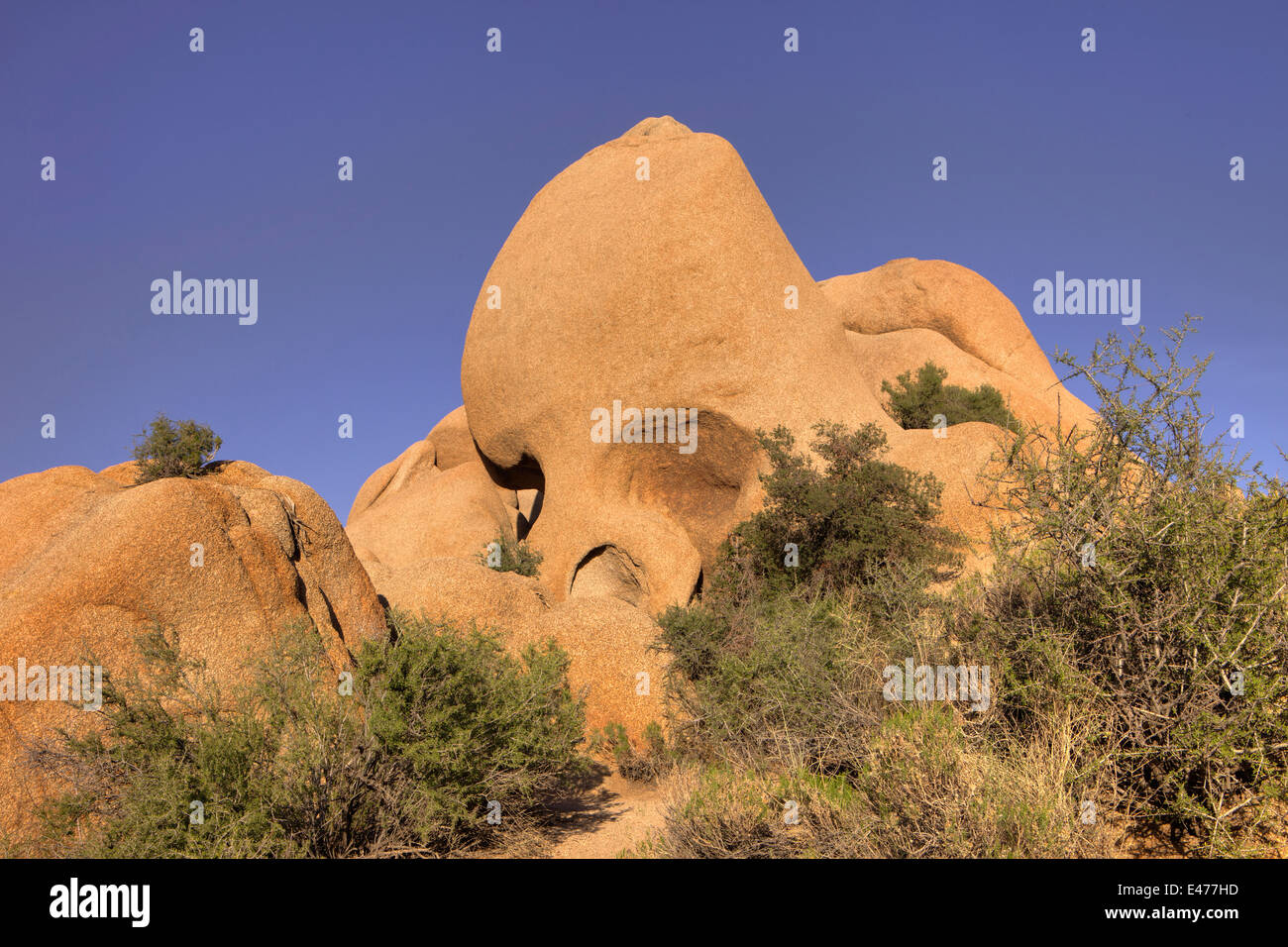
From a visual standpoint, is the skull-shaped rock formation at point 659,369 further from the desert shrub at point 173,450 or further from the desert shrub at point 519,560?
the desert shrub at point 173,450

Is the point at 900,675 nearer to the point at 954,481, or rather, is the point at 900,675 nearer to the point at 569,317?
the point at 954,481

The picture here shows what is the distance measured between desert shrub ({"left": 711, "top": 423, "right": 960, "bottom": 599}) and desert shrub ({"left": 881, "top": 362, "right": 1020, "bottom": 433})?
297 inches

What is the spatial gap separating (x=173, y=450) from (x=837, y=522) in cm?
1061

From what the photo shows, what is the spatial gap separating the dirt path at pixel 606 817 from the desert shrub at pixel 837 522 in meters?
5.22

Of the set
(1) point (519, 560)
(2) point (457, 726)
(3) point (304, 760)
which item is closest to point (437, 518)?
(1) point (519, 560)

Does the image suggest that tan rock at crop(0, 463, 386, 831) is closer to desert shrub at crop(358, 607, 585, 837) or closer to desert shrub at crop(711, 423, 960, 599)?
desert shrub at crop(358, 607, 585, 837)

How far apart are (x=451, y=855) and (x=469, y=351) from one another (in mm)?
15862

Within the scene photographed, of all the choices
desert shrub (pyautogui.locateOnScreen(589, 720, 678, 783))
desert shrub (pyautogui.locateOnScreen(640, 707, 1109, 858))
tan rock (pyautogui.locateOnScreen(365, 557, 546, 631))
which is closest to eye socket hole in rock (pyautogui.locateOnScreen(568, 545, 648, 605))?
tan rock (pyautogui.locateOnScreen(365, 557, 546, 631))

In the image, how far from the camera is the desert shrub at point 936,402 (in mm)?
22219

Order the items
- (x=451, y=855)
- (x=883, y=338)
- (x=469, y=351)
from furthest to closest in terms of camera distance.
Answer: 1. (x=883, y=338)
2. (x=469, y=351)
3. (x=451, y=855)

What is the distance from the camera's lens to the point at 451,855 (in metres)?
5.84

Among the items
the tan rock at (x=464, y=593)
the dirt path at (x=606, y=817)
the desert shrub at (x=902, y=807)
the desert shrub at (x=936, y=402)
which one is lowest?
the dirt path at (x=606, y=817)

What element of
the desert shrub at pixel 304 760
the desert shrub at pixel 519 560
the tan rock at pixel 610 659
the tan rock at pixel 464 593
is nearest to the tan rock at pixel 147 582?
the desert shrub at pixel 304 760
